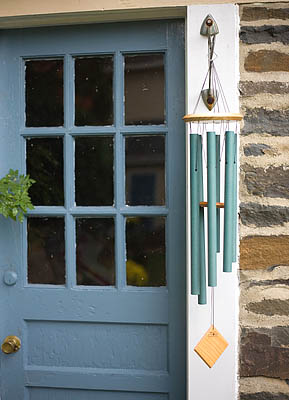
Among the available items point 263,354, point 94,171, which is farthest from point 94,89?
point 263,354

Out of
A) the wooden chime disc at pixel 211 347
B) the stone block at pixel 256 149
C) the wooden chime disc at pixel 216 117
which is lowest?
the wooden chime disc at pixel 211 347

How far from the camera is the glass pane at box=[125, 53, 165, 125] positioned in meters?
2.81

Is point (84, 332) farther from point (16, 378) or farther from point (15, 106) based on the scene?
point (15, 106)

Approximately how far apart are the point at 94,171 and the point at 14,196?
388mm

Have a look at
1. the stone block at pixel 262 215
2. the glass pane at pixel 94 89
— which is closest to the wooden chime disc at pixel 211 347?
the stone block at pixel 262 215

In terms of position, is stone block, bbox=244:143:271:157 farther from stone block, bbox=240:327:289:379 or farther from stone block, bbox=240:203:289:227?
stone block, bbox=240:327:289:379

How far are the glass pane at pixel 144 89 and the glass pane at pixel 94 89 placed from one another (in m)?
0.09

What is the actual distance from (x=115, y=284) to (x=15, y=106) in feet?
3.15

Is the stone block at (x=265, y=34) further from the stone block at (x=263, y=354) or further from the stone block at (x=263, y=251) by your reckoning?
the stone block at (x=263, y=354)

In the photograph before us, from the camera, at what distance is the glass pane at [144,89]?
281 cm

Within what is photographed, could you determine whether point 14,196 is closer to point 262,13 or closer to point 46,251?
point 46,251

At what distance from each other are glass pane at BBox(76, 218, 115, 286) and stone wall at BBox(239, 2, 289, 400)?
0.64 m

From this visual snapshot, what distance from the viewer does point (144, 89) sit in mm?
2828

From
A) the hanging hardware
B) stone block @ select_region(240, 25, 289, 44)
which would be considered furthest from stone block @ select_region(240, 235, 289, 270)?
stone block @ select_region(240, 25, 289, 44)
